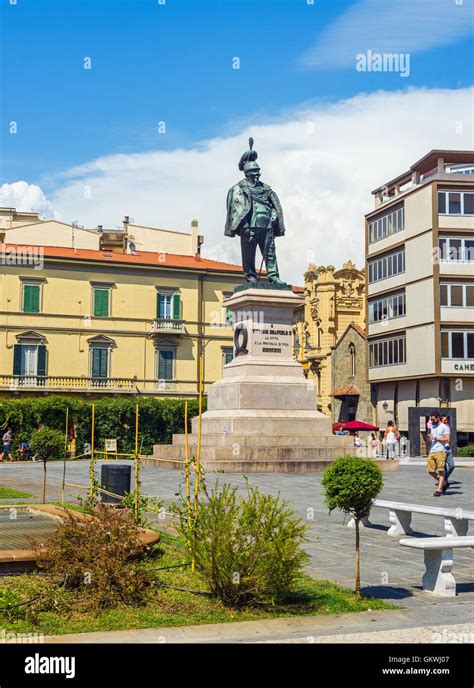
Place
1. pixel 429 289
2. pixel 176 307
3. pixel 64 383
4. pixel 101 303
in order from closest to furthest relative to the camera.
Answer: pixel 429 289 < pixel 64 383 < pixel 101 303 < pixel 176 307

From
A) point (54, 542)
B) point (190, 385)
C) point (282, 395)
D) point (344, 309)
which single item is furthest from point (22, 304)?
point (54, 542)

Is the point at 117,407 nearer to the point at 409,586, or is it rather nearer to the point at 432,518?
the point at 432,518

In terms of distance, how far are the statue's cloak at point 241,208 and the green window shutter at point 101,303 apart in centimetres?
3137

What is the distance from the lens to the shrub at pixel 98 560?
808 centimetres

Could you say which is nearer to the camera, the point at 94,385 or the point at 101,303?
the point at 94,385

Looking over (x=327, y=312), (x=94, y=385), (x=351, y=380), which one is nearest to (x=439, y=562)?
(x=94, y=385)

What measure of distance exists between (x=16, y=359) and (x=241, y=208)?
31.9 meters

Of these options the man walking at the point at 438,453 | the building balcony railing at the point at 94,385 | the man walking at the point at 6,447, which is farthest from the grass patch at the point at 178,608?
the building balcony railing at the point at 94,385

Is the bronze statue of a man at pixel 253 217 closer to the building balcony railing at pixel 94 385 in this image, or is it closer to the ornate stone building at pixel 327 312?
the building balcony railing at pixel 94 385

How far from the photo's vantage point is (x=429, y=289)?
1955 inches

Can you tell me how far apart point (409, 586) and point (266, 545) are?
91.3 inches

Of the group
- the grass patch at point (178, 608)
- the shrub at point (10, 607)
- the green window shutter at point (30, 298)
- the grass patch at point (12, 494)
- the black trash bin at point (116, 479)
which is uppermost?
the green window shutter at point (30, 298)

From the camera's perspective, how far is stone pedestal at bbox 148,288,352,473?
23.4 meters

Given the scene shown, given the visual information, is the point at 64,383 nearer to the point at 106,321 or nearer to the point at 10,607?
the point at 106,321
